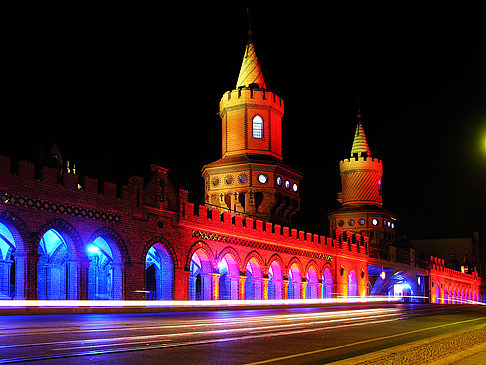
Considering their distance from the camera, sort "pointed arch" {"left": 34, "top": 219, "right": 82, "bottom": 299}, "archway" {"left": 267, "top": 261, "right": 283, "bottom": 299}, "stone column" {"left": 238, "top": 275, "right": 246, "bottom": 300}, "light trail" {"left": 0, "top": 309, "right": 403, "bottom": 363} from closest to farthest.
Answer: "light trail" {"left": 0, "top": 309, "right": 403, "bottom": 363}
"pointed arch" {"left": 34, "top": 219, "right": 82, "bottom": 299}
"stone column" {"left": 238, "top": 275, "right": 246, "bottom": 300}
"archway" {"left": 267, "top": 261, "right": 283, "bottom": 299}

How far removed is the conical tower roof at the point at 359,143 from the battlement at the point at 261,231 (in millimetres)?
14654

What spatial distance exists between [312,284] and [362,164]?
22.3m

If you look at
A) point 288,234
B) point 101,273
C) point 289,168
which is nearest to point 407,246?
point 289,168

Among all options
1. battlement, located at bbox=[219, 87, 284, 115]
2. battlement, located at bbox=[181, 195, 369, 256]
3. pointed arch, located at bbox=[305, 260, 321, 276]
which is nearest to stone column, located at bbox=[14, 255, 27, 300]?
battlement, located at bbox=[181, 195, 369, 256]

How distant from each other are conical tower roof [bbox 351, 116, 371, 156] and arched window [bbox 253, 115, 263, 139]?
2075cm

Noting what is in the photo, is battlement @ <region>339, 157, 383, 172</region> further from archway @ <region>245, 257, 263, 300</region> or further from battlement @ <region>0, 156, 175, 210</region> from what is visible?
battlement @ <region>0, 156, 175, 210</region>

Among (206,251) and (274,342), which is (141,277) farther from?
(274,342)

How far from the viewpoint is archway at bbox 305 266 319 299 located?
41.5m

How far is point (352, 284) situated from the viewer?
158 ft

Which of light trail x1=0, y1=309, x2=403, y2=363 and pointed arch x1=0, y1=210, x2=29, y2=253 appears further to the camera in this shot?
pointed arch x1=0, y1=210, x2=29, y2=253

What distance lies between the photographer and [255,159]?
42.8 meters

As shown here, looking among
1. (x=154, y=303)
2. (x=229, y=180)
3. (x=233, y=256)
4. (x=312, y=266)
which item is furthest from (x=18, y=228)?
(x=312, y=266)

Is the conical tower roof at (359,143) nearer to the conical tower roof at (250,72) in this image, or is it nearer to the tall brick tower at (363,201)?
the tall brick tower at (363,201)

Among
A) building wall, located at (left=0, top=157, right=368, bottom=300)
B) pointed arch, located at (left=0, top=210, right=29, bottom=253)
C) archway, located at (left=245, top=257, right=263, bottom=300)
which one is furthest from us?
archway, located at (left=245, top=257, right=263, bottom=300)
